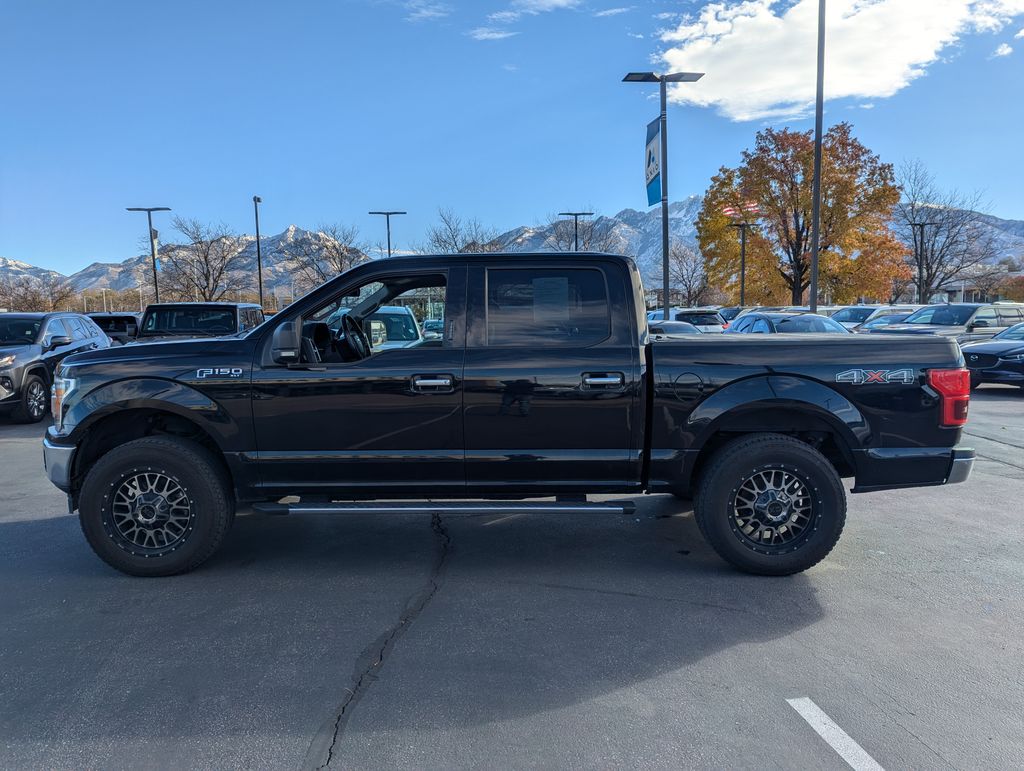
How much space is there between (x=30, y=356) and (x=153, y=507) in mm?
8279

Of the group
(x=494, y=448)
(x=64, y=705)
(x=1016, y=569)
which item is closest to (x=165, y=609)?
(x=64, y=705)

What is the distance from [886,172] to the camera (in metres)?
33.0

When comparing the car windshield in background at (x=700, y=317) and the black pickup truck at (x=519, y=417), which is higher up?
the car windshield in background at (x=700, y=317)

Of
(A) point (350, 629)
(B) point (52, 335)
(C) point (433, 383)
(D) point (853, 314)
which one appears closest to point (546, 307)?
(C) point (433, 383)

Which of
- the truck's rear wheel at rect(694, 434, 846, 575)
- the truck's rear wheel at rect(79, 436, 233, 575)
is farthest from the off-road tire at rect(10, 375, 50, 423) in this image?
the truck's rear wheel at rect(694, 434, 846, 575)

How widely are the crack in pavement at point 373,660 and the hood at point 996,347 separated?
1314 centimetres

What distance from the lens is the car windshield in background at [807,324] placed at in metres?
14.4

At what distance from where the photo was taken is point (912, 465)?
443cm

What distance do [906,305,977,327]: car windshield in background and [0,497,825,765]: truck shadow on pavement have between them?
55.1 ft

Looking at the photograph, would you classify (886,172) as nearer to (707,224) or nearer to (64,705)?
(707,224)

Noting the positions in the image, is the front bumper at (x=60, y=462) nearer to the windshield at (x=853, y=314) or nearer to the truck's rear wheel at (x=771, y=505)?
the truck's rear wheel at (x=771, y=505)

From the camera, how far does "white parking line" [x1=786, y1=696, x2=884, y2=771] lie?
2619 millimetres

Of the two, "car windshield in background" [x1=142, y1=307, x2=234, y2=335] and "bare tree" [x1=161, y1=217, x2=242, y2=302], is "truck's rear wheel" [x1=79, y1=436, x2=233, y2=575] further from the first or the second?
"bare tree" [x1=161, y1=217, x2=242, y2=302]

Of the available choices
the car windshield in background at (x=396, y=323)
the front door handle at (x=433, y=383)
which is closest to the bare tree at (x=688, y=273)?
the car windshield in background at (x=396, y=323)
